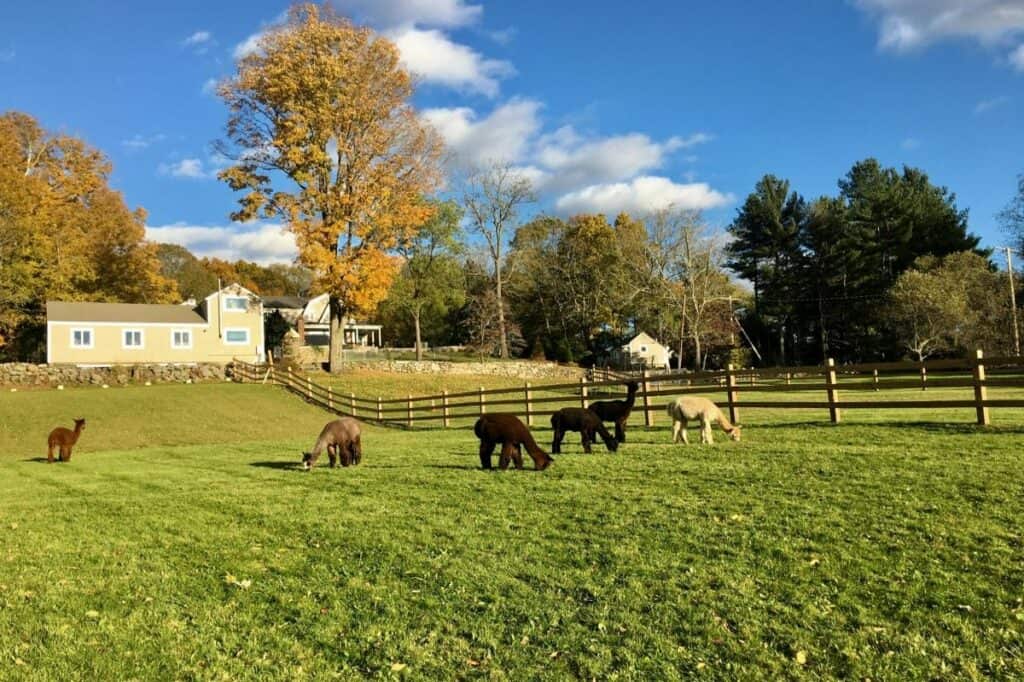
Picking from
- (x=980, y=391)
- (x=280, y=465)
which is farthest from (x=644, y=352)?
(x=280, y=465)

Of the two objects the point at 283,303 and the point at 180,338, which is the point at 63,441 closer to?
the point at 180,338

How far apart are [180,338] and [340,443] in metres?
40.3

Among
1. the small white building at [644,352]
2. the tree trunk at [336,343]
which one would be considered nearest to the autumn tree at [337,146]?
the tree trunk at [336,343]

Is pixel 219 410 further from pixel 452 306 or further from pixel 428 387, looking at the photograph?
pixel 452 306

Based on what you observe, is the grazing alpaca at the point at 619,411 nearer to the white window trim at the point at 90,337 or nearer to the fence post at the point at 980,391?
the fence post at the point at 980,391

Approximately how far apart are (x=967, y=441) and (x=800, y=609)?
23.1ft

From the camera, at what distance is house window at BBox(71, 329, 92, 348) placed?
4269cm

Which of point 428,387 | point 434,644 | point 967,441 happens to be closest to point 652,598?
point 434,644

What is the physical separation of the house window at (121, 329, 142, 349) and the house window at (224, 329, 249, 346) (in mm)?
5532

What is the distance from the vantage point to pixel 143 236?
54.7m

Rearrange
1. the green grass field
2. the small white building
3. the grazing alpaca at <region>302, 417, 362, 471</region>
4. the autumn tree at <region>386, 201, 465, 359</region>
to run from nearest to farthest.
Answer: the green grass field < the grazing alpaca at <region>302, 417, 362, 471</region> < the autumn tree at <region>386, 201, 465, 359</region> < the small white building

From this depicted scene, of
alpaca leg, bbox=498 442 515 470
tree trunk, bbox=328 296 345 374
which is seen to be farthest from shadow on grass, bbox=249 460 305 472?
tree trunk, bbox=328 296 345 374

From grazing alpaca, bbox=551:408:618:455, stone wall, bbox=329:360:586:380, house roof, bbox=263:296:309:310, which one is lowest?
grazing alpaca, bbox=551:408:618:455

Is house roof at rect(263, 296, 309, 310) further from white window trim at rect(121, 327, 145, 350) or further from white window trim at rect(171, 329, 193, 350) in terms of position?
white window trim at rect(121, 327, 145, 350)
